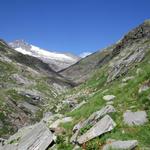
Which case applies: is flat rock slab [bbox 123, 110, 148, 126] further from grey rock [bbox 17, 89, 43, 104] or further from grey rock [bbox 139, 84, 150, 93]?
grey rock [bbox 17, 89, 43, 104]

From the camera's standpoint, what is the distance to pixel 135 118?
72.5 ft

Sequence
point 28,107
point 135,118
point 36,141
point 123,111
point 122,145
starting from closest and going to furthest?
point 122,145
point 135,118
point 123,111
point 36,141
point 28,107

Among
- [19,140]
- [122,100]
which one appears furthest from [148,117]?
[19,140]

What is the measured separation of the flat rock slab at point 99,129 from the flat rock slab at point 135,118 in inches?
39.6

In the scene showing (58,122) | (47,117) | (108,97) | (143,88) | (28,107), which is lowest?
(58,122)

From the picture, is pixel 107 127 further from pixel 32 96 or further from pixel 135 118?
pixel 32 96

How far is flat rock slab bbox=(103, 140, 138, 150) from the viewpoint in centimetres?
1894

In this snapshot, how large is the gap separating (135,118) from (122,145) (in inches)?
131

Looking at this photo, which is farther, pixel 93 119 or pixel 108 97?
pixel 108 97

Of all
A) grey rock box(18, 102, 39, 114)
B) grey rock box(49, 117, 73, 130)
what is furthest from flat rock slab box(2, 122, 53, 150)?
grey rock box(18, 102, 39, 114)

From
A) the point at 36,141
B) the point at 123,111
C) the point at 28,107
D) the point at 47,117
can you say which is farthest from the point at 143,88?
the point at 28,107

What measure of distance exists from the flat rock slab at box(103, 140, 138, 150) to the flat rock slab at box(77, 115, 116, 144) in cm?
165

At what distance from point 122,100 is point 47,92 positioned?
76339 millimetres

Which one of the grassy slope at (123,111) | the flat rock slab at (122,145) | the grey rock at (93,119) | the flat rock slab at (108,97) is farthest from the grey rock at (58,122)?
the flat rock slab at (122,145)
